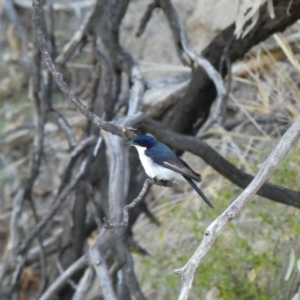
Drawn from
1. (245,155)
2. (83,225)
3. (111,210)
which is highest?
(111,210)

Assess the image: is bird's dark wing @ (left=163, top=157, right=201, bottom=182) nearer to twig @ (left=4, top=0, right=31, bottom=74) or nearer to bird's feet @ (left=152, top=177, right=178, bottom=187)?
bird's feet @ (left=152, top=177, right=178, bottom=187)

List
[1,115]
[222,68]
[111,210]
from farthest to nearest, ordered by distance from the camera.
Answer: [1,115]
[222,68]
[111,210]

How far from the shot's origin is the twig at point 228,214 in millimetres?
2305

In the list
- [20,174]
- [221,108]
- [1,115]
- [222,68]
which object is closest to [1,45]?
[1,115]

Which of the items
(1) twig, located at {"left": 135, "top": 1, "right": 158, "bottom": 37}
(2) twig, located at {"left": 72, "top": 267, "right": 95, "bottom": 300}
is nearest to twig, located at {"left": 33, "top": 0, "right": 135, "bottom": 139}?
(2) twig, located at {"left": 72, "top": 267, "right": 95, "bottom": 300}

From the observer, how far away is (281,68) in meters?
5.48

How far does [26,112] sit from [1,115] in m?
0.19

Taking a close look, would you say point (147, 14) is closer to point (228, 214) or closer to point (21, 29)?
point (21, 29)

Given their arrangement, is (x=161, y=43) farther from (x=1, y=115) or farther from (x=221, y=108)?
(x=221, y=108)

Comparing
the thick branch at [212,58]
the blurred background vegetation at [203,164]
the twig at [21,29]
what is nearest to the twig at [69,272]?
the blurred background vegetation at [203,164]

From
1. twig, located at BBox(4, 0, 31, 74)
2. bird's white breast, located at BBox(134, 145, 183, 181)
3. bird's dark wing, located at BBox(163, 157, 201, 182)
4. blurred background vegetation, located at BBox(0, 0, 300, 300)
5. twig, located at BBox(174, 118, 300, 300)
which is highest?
twig, located at BBox(174, 118, 300, 300)

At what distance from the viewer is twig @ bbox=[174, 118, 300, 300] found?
90.7 inches

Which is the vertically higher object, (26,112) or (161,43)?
(161,43)

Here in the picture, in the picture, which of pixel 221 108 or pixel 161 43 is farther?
pixel 161 43
